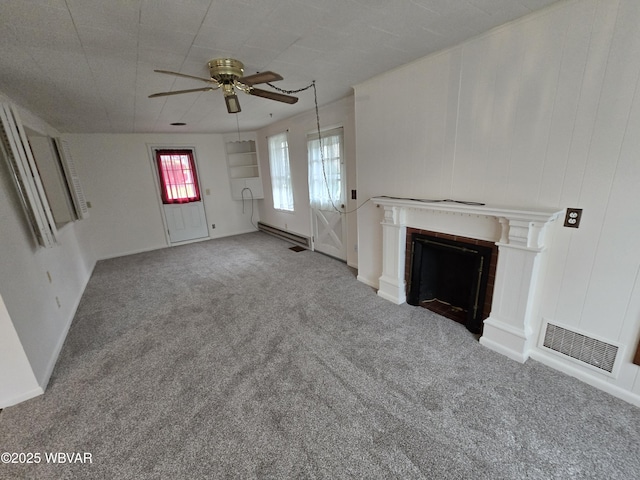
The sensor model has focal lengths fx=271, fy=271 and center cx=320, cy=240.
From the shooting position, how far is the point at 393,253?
2947 millimetres

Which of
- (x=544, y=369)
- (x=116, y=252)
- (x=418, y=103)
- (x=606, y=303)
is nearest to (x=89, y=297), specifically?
(x=116, y=252)

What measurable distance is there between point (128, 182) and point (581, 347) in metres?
6.61

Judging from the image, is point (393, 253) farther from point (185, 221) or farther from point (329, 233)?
point (185, 221)

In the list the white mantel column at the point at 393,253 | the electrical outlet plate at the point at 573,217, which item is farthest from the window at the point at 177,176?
the electrical outlet plate at the point at 573,217

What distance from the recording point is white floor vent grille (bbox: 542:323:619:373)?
1740mm

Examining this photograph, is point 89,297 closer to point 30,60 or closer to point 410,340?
point 30,60

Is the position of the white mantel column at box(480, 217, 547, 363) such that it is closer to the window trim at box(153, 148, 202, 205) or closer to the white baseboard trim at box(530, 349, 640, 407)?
the white baseboard trim at box(530, 349, 640, 407)

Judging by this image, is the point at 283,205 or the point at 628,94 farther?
the point at 283,205

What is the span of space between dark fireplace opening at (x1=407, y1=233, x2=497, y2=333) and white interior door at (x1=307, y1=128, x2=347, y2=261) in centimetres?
152

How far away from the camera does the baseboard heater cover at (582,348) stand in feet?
5.68

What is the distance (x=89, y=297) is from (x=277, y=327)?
2.70m

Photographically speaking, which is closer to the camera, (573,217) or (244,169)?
(573,217)

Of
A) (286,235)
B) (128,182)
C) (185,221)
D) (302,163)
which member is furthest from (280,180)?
(128,182)

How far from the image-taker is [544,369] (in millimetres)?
1947
